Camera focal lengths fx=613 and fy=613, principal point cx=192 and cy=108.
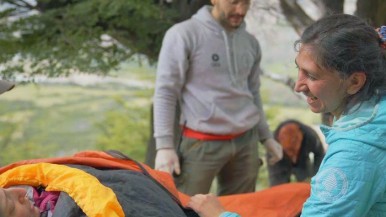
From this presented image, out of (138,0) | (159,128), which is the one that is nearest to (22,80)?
(138,0)

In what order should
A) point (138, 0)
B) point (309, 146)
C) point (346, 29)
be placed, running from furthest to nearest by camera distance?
point (309, 146) < point (138, 0) < point (346, 29)

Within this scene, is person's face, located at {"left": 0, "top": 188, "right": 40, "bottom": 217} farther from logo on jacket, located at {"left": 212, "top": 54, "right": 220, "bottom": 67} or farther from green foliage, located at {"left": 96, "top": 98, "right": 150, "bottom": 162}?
green foliage, located at {"left": 96, "top": 98, "right": 150, "bottom": 162}

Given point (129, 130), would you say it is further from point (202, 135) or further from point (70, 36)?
point (202, 135)

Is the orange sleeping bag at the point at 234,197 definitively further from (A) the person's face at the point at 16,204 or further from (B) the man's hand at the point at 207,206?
(A) the person's face at the point at 16,204

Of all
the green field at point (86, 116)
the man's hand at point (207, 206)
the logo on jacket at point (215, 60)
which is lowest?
the green field at point (86, 116)

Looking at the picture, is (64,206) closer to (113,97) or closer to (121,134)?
(121,134)

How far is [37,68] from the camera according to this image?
12.8 ft

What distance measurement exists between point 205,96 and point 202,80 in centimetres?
8

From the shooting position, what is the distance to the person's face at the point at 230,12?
2.74 m

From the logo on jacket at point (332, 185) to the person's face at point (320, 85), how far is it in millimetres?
200

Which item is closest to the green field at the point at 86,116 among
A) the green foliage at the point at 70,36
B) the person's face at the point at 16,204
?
the green foliage at the point at 70,36

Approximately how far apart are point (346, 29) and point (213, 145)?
4.84 feet

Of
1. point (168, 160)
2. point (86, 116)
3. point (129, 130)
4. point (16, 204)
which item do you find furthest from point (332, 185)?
point (86, 116)

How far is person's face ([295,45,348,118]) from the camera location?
1.47 metres
